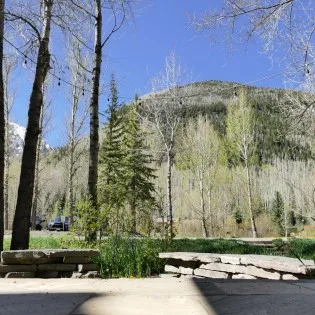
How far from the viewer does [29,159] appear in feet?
24.1

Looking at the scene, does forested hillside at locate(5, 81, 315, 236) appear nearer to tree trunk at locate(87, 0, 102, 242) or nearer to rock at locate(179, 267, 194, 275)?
tree trunk at locate(87, 0, 102, 242)

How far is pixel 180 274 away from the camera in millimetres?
6027

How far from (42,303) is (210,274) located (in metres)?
3.03

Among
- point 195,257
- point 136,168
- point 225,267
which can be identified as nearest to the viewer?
point 225,267

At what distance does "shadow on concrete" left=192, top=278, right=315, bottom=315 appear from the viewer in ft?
9.20

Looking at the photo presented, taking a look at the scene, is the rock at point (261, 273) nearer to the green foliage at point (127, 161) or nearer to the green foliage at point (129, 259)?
the green foliage at point (129, 259)

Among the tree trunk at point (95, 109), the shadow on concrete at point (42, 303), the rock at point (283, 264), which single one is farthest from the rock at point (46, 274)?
the tree trunk at point (95, 109)

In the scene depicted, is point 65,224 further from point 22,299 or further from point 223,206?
point 22,299

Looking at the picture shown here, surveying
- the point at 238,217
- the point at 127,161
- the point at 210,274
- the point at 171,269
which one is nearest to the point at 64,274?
the point at 171,269

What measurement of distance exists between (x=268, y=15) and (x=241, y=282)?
338 cm

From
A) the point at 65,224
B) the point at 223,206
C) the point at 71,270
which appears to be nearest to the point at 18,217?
the point at 71,270

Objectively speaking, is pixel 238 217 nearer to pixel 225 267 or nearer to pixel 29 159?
pixel 29 159

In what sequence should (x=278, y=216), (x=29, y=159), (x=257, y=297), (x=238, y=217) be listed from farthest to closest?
(x=238, y=217), (x=278, y=216), (x=29, y=159), (x=257, y=297)

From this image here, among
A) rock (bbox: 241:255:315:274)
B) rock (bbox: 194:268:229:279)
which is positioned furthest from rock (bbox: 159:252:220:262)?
rock (bbox: 241:255:315:274)
